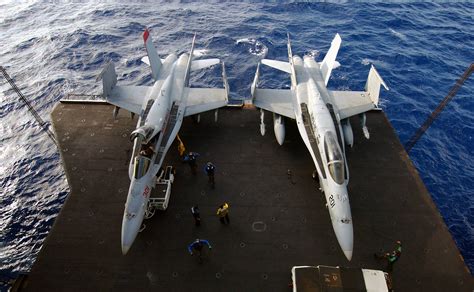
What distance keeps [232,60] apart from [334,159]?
2500 centimetres

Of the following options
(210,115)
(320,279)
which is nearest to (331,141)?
(320,279)

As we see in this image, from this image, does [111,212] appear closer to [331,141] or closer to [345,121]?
[331,141]

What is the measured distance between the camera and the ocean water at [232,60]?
71.0 ft

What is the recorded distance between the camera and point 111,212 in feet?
52.2

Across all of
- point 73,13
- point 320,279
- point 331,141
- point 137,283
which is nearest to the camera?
point 320,279

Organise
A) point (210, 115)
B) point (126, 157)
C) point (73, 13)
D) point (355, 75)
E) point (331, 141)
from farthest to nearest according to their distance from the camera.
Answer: point (73, 13) < point (355, 75) < point (210, 115) < point (126, 157) < point (331, 141)

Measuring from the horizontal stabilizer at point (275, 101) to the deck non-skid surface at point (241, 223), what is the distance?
1836mm

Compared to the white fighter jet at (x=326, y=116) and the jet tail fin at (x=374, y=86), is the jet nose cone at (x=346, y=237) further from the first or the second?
the jet tail fin at (x=374, y=86)

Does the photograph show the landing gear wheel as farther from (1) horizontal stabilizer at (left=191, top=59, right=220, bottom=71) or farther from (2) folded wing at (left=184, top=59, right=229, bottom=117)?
(1) horizontal stabilizer at (left=191, top=59, right=220, bottom=71)

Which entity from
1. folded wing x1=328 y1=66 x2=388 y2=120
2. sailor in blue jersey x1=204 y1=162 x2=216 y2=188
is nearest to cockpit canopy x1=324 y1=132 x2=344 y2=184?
folded wing x1=328 y1=66 x2=388 y2=120

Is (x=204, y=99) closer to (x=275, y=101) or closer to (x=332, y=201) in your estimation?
(x=275, y=101)

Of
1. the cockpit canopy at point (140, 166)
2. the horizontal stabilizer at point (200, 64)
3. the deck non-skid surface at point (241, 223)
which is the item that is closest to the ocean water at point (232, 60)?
the horizontal stabilizer at point (200, 64)

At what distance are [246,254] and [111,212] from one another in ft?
24.5

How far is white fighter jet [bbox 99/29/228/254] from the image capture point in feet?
45.9
